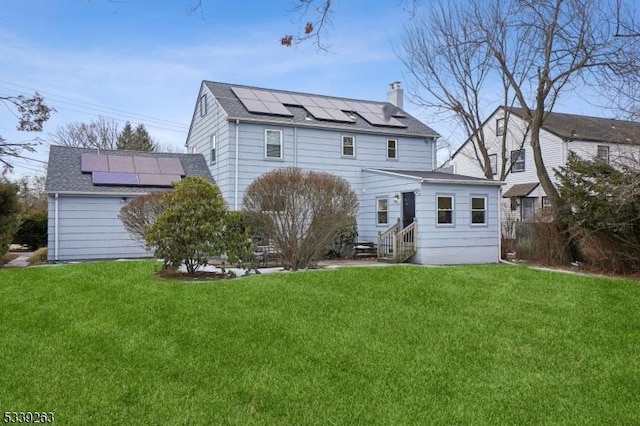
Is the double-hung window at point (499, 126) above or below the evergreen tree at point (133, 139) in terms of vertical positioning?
below

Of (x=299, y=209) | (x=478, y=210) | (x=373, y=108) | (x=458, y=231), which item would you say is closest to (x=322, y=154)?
(x=373, y=108)

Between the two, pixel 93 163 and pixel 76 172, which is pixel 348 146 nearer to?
pixel 93 163

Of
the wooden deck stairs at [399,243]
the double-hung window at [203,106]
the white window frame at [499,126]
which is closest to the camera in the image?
the wooden deck stairs at [399,243]

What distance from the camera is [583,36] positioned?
14.5m

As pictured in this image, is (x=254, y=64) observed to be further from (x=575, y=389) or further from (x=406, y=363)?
(x=575, y=389)

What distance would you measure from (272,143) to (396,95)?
816 centimetres

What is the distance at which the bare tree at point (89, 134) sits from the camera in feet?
124

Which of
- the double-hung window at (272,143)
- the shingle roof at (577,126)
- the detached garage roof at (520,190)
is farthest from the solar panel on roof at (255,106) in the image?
the detached garage roof at (520,190)

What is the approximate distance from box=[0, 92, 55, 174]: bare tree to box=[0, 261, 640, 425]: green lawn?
10.7 m

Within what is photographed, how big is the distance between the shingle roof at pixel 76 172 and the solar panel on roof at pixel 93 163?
16 cm

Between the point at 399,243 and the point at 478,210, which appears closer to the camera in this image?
the point at 399,243

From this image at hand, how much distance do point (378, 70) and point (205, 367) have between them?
9095mm

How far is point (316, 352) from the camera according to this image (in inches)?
200

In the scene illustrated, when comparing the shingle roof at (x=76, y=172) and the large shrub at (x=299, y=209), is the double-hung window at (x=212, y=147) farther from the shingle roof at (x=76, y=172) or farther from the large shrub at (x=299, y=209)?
the large shrub at (x=299, y=209)
